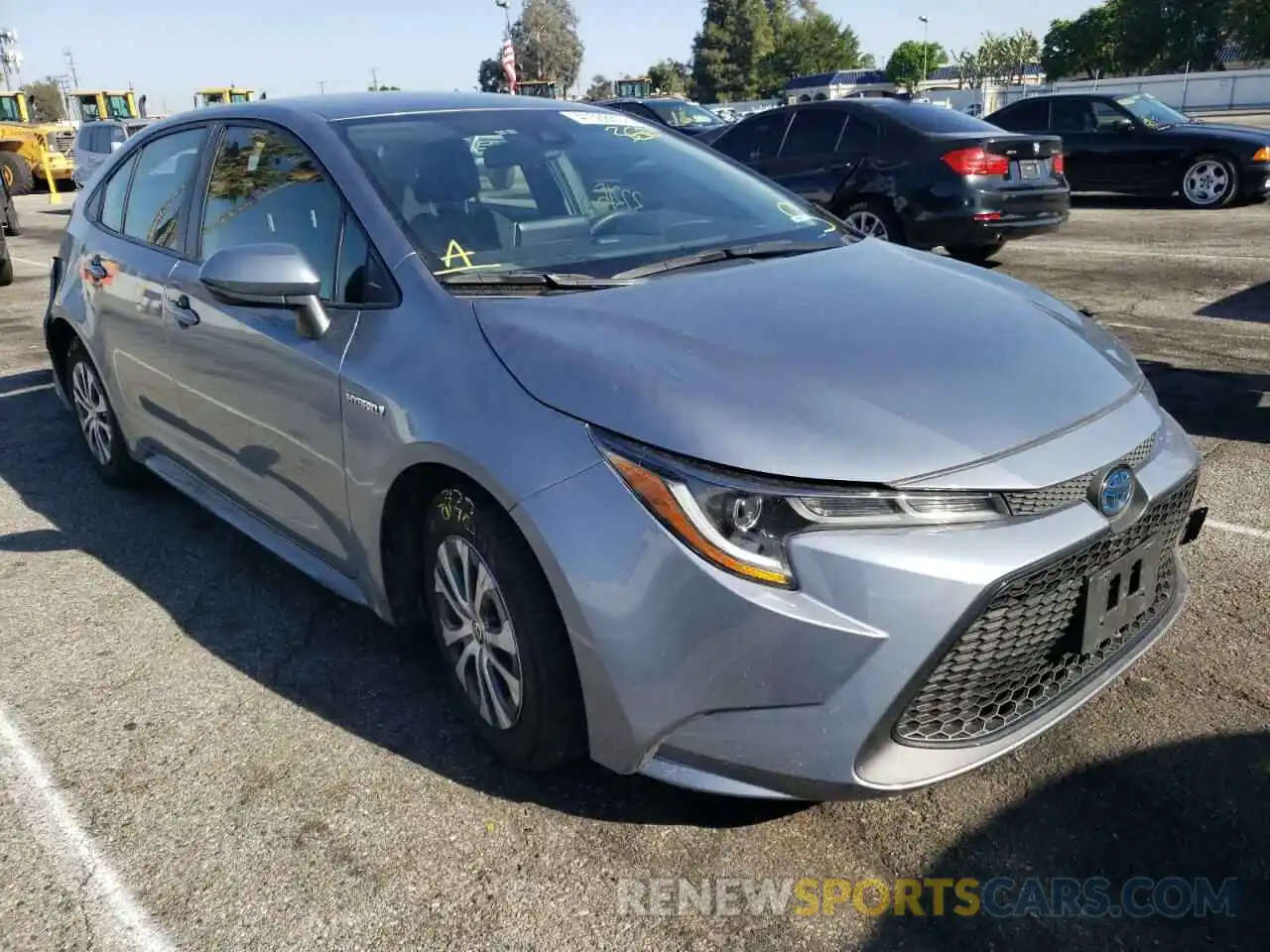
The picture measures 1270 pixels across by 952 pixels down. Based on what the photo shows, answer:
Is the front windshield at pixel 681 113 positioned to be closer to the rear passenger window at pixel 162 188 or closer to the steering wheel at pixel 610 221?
the rear passenger window at pixel 162 188

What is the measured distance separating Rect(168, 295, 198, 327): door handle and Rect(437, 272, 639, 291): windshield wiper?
1.28 metres

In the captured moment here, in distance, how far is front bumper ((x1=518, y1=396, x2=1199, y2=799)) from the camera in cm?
194

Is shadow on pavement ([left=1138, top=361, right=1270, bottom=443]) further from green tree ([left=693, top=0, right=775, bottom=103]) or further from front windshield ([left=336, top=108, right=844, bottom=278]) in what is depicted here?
green tree ([left=693, top=0, right=775, bottom=103])

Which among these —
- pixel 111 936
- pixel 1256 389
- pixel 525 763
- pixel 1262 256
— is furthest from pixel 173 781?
pixel 1262 256

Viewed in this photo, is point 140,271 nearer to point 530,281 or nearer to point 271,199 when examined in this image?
point 271,199

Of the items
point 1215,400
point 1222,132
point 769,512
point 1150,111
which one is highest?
point 1150,111

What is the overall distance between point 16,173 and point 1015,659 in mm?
28530

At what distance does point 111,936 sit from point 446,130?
2350 millimetres

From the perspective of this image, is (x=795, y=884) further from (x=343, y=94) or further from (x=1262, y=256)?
(x=1262, y=256)

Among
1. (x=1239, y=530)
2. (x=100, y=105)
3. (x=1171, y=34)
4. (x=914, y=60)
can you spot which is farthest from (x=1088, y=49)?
(x=1239, y=530)

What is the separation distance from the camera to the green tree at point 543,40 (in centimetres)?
10369

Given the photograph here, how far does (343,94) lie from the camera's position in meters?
3.66

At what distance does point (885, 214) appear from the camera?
9.15 metres

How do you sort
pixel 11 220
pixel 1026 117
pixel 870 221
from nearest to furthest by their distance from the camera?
pixel 870 221
pixel 1026 117
pixel 11 220
